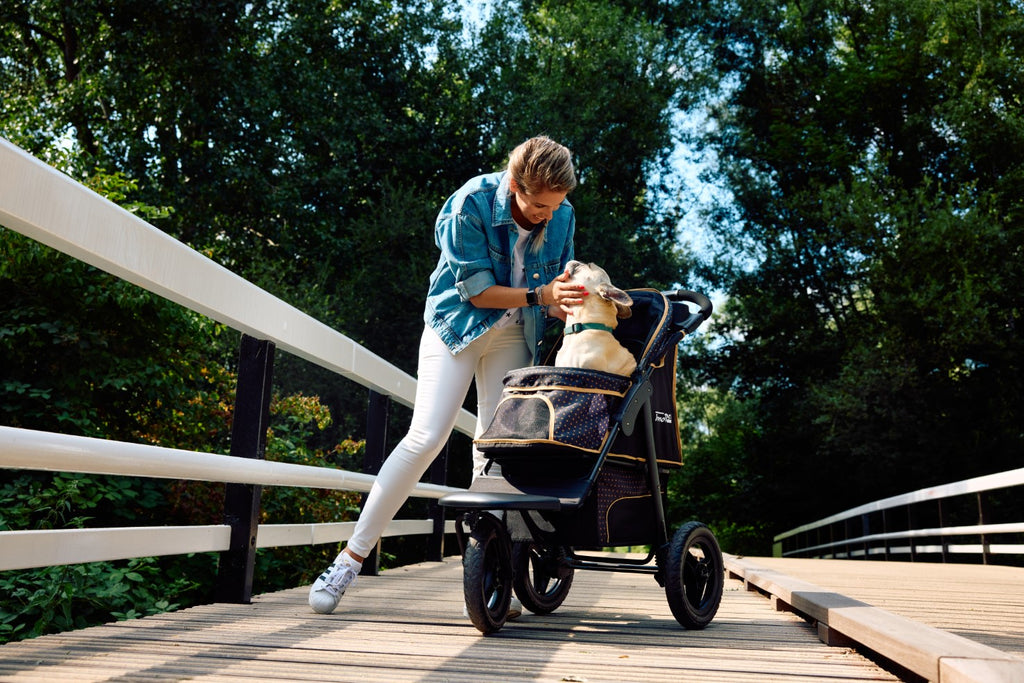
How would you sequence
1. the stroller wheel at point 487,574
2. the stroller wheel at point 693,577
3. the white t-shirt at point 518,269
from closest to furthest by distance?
the stroller wheel at point 487,574 → the stroller wheel at point 693,577 → the white t-shirt at point 518,269

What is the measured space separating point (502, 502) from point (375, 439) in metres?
2.00

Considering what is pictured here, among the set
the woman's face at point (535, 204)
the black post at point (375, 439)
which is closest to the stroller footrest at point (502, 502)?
the woman's face at point (535, 204)

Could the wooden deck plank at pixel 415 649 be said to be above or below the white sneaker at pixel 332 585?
below

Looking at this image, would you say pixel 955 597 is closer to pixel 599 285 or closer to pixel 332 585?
pixel 599 285

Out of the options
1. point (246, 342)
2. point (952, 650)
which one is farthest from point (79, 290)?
point (952, 650)

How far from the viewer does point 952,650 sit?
1632 millimetres

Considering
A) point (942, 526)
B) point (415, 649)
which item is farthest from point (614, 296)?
point (942, 526)

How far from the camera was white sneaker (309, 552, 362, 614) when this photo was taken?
2809mm

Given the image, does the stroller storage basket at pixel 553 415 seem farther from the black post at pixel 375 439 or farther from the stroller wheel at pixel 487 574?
the black post at pixel 375 439

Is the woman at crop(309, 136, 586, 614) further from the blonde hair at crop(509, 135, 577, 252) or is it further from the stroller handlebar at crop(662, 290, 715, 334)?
the stroller handlebar at crop(662, 290, 715, 334)

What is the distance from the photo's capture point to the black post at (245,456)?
287 cm

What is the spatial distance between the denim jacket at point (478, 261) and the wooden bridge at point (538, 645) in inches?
36.8

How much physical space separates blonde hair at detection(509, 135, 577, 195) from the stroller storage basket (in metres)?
0.58

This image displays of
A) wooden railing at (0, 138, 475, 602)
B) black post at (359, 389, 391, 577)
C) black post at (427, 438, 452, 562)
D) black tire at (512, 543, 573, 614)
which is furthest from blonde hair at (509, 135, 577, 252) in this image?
black post at (427, 438, 452, 562)
